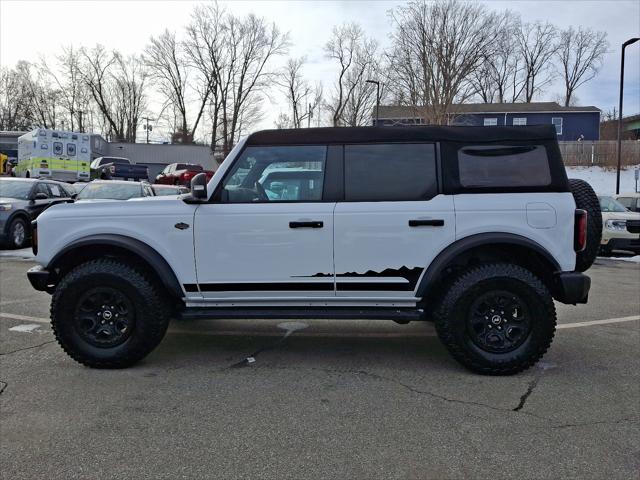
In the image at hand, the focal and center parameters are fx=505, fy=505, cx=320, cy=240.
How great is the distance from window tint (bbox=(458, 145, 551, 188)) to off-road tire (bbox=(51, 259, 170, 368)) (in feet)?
9.04

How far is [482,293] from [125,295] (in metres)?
2.92

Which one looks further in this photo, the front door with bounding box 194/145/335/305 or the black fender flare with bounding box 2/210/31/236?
the black fender flare with bounding box 2/210/31/236

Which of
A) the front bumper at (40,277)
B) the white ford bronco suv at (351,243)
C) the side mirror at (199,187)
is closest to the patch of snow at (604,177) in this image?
the white ford bronco suv at (351,243)

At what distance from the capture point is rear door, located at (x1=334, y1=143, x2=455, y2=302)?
4051mm

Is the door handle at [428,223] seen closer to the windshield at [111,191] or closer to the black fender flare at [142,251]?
the black fender flare at [142,251]

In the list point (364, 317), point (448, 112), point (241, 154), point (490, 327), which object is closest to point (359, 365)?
point (364, 317)

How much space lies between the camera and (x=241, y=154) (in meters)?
4.32

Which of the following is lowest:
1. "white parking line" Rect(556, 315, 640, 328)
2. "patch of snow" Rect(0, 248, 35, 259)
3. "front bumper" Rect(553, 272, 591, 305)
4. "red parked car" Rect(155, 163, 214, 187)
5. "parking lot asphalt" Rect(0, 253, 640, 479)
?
"white parking line" Rect(556, 315, 640, 328)

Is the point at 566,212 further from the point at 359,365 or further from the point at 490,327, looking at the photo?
the point at 359,365

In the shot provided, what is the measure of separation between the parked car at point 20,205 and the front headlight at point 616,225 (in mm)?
13727

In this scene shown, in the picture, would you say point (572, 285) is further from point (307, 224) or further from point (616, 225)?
point (616, 225)

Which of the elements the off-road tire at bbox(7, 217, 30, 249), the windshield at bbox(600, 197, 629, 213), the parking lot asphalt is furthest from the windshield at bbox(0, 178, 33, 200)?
the windshield at bbox(600, 197, 629, 213)

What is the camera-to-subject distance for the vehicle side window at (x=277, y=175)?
13.9 ft

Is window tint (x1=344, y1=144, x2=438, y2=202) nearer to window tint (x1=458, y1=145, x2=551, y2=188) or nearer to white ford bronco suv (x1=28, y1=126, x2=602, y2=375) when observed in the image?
white ford bronco suv (x1=28, y1=126, x2=602, y2=375)
